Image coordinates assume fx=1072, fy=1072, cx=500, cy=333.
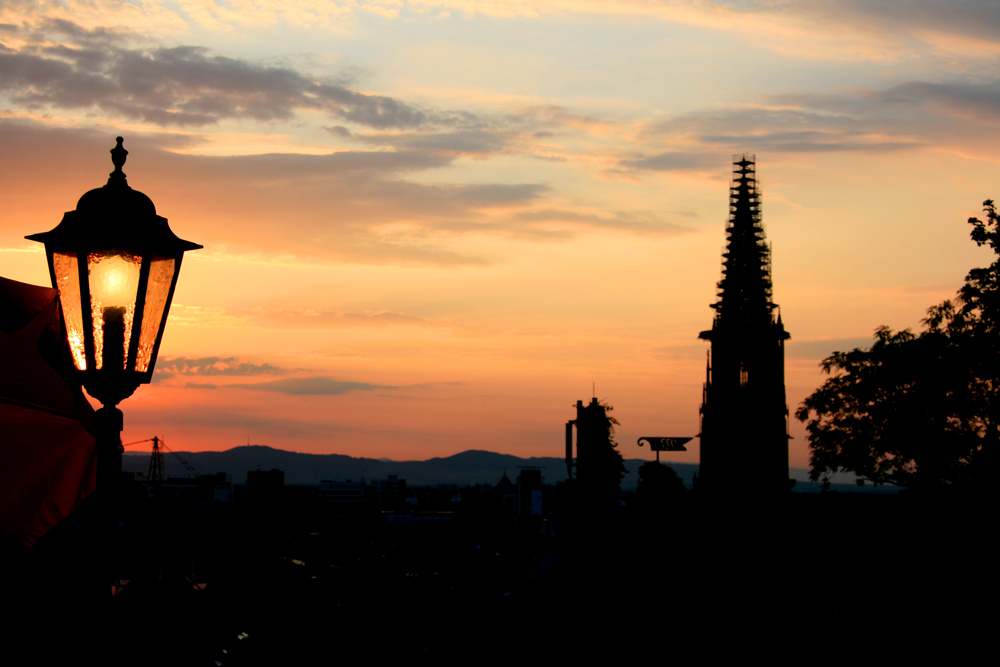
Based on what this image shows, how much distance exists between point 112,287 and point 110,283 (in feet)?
0.10

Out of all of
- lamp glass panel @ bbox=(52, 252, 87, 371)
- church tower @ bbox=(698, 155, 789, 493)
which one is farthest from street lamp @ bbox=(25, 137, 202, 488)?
church tower @ bbox=(698, 155, 789, 493)

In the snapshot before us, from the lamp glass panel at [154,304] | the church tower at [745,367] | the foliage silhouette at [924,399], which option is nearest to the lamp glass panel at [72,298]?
the lamp glass panel at [154,304]

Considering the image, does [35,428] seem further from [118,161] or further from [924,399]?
[924,399]

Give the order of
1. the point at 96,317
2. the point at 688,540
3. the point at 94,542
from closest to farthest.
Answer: the point at 94,542 < the point at 96,317 < the point at 688,540

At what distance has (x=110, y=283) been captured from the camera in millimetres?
7254

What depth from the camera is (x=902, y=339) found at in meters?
43.8

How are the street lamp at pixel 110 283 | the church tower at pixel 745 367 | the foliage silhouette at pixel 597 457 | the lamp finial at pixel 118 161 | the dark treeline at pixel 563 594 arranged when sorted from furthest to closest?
the church tower at pixel 745 367
the foliage silhouette at pixel 597 457
the dark treeline at pixel 563 594
the lamp finial at pixel 118 161
the street lamp at pixel 110 283

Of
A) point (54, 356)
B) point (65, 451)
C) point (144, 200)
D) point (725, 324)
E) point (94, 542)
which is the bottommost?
point (94, 542)

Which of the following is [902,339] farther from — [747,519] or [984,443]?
[747,519]

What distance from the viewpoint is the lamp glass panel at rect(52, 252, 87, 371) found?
723cm

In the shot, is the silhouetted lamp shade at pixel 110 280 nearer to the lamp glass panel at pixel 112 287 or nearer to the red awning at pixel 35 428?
the lamp glass panel at pixel 112 287

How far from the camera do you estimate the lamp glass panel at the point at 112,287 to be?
23.6 ft

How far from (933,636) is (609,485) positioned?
3230 centimetres

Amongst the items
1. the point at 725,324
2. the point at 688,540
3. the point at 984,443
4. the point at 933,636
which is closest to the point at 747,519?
the point at 688,540
